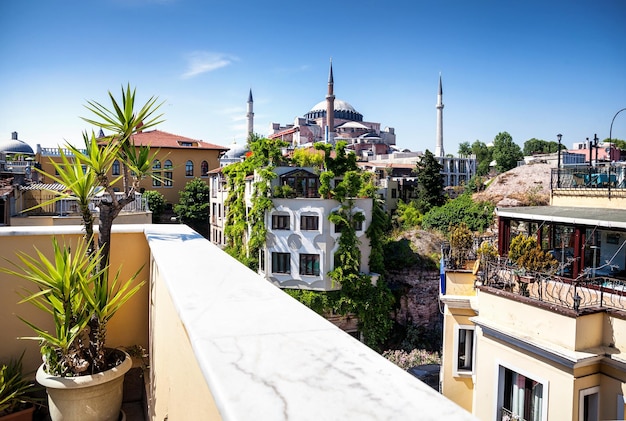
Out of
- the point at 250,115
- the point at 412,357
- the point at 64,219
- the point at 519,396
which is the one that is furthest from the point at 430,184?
the point at 250,115

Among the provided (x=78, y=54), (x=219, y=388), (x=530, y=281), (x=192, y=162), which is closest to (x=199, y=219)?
(x=192, y=162)

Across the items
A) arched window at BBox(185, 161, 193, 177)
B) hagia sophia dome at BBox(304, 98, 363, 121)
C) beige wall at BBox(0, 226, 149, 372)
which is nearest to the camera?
beige wall at BBox(0, 226, 149, 372)

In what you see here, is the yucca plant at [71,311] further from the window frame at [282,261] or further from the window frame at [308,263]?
the window frame at [282,261]

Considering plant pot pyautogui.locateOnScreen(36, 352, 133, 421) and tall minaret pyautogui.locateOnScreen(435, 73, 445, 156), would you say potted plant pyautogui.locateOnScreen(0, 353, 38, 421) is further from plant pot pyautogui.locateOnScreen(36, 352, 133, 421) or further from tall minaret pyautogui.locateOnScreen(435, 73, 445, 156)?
tall minaret pyautogui.locateOnScreen(435, 73, 445, 156)

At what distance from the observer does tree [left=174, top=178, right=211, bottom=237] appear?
35.5m

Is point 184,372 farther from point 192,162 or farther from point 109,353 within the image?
point 192,162

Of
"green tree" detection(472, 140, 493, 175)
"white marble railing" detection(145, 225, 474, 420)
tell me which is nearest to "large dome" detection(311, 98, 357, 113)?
"green tree" detection(472, 140, 493, 175)

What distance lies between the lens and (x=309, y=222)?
20422 mm

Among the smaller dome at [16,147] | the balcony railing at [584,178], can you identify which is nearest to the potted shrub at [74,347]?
the balcony railing at [584,178]

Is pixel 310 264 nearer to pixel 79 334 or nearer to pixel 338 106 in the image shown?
pixel 79 334

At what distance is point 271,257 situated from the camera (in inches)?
824

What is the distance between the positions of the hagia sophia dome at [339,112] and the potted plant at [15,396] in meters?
69.9

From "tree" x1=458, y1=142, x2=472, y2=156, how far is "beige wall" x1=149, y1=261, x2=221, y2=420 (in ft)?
195

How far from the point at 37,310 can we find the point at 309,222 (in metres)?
16.9
